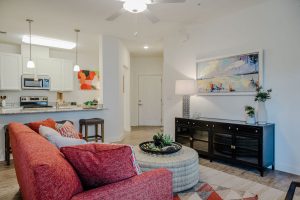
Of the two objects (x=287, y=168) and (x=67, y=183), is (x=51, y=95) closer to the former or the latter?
(x=67, y=183)

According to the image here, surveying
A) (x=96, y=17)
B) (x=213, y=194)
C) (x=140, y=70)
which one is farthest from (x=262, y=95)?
(x=140, y=70)

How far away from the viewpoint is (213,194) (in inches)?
97.0

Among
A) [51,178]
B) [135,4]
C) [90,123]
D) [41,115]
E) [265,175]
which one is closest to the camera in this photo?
[51,178]

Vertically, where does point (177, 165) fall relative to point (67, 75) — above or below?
below

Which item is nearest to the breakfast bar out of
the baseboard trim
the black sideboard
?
the black sideboard

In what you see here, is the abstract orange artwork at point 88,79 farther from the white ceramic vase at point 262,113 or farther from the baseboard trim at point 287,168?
the baseboard trim at point 287,168

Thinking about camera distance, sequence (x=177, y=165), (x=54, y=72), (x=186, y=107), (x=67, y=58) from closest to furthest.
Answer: (x=177, y=165) → (x=186, y=107) → (x=54, y=72) → (x=67, y=58)

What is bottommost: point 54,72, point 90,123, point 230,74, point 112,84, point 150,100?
point 90,123

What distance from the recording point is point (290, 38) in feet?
10.2

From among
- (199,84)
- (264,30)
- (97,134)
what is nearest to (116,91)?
(97,134)

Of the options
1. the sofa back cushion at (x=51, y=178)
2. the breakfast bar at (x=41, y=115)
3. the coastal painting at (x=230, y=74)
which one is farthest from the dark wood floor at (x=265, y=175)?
the breakfast bar at (x=41, y=115)

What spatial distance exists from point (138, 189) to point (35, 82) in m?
5.91

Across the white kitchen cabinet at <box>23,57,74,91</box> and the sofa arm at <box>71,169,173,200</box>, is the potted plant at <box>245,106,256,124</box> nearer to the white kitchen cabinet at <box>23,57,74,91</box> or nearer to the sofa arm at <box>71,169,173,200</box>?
the sofa arm at <box>71,169,173,200</box>

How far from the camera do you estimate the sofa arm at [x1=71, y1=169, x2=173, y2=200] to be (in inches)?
44.4
